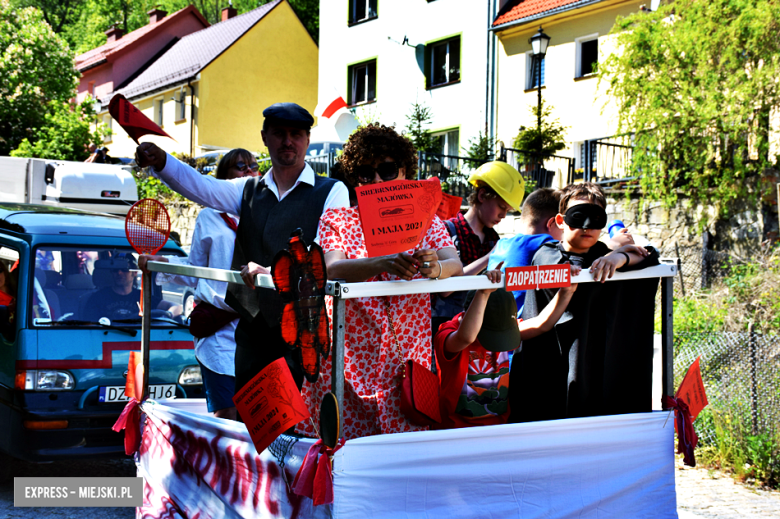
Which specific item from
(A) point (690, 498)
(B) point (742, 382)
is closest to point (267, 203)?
(A) point (690, 498)

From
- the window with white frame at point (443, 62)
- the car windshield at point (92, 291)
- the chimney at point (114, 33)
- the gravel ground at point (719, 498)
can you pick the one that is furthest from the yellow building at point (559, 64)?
the chimney at point (114, 33)

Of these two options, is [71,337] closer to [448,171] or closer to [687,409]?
[687,409]

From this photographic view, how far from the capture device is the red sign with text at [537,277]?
262cm

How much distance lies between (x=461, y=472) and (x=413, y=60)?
23.1 m

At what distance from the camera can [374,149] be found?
10.1ft

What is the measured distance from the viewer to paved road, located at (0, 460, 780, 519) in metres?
4.84

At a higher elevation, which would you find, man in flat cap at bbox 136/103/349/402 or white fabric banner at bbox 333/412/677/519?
man in flat cap at bbox 136/103/349/402

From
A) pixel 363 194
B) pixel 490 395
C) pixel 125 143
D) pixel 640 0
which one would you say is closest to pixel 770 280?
pixel 490 395

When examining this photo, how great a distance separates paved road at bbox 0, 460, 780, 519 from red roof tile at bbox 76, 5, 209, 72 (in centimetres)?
3860

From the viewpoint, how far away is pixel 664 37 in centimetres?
1165

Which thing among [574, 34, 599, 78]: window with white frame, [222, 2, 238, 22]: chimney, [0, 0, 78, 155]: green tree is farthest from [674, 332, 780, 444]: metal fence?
[222, 2, 238, 22]: chimney

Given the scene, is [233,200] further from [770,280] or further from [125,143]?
[125,143]

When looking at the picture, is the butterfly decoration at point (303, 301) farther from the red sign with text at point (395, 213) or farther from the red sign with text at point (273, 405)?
the red sign with text at point (395, 213)

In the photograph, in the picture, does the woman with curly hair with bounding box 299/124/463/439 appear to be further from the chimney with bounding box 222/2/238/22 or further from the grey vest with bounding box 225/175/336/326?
the chimney with bounding box 222/2/238/22
